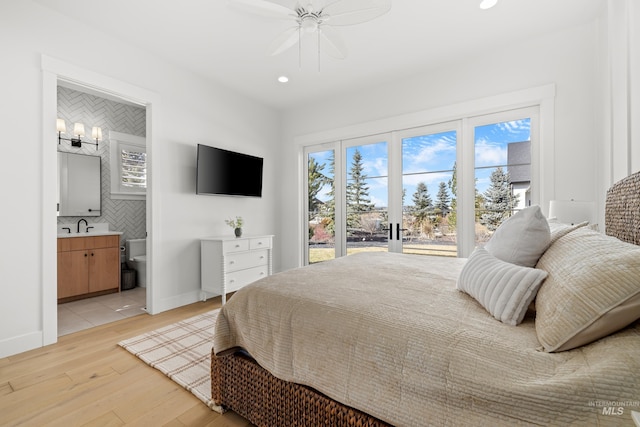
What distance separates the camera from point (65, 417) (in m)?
1.53

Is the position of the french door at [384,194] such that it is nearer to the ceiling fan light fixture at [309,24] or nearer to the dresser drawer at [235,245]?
the dresser drawer at [235,245]

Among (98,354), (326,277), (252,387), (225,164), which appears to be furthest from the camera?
(225,164)

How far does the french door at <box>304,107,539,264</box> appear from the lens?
3096 millimetres

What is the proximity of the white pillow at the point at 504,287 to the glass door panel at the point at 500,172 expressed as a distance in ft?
7.33

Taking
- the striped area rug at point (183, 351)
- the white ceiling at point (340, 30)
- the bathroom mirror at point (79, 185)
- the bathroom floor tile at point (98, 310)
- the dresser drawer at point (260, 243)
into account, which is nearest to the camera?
the striped area rug at point (183, 351)

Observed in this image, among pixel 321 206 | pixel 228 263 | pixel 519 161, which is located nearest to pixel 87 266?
pixel 228 263

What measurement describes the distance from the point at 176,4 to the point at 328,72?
1740mm

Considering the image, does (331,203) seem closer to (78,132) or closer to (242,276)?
(242,276)

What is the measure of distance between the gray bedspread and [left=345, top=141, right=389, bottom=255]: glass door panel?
7.81ft

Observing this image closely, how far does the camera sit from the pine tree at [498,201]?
309cm

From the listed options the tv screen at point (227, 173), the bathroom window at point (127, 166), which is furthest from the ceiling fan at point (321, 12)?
the bathroom window at point (127, 166)

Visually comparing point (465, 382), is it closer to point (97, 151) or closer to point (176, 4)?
point (176, 4)

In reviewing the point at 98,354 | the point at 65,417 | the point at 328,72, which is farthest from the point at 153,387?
the point at 328,72

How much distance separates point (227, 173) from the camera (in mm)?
3834
